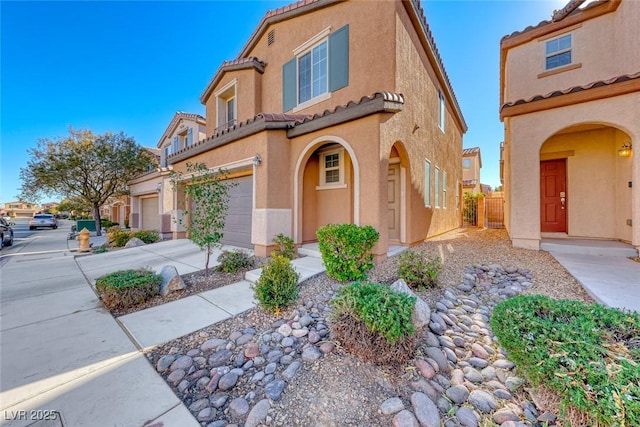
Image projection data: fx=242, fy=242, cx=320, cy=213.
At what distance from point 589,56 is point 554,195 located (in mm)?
4444

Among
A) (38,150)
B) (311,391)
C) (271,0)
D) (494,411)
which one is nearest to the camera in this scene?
(494,411)

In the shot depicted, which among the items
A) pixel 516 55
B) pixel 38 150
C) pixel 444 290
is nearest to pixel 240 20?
pixel 516 55

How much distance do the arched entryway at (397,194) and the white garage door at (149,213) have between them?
14.7 metres

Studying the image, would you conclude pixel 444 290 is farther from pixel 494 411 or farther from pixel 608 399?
pixel 608 399

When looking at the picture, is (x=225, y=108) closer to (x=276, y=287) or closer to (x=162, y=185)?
(x=162, y=185)

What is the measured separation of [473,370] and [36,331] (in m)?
5.86

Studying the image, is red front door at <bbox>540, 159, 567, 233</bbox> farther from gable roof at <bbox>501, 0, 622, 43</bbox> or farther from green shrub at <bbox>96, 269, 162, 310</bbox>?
green shrub at <bbox>96, 269, 162, 310</bbox>

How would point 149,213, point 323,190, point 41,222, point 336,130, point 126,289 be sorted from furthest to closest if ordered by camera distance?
point 41,222
point 149,213
point 323,190
point 336,130
point 126,289

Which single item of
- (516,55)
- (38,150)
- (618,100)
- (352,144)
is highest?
(516,55)

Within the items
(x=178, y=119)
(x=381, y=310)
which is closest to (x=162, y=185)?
(x=178, y=119)

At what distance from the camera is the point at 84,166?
16188 mm

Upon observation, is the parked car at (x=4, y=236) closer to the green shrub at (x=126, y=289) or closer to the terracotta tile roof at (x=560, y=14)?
the green shrub at (x=126, y=289)

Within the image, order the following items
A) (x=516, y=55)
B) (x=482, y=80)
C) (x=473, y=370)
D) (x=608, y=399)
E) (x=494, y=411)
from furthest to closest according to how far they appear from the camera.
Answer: (x=482, y=80) < (x=516, y=55) < (x=473, y=370) < (x=494, y=411) < (x=608, y=399)

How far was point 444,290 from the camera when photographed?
14.5 ft
